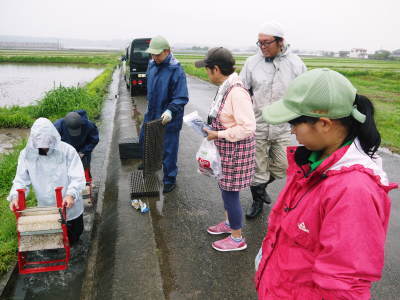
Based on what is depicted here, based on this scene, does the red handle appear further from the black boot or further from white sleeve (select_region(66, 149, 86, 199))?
the black boot

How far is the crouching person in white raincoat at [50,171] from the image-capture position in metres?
2.71

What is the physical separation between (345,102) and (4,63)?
45.8 m

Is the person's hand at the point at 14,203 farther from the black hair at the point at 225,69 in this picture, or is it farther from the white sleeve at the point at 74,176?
the black hair at the point at 225,69

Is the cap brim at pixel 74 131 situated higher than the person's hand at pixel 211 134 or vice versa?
the person's hand at pixel 211 134

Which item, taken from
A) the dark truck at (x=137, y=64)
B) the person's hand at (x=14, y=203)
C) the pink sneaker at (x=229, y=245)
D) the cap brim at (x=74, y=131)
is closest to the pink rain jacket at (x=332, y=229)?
the pink sneaker at (x=229, y=245)

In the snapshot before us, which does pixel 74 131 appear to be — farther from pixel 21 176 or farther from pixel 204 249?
pixel 204 249

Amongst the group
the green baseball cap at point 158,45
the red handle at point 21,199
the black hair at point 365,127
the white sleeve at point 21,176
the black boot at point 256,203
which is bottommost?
the black boot at point 256,203

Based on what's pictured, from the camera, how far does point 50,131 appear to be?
8.68 feet

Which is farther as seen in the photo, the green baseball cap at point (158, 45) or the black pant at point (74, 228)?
the green baseball cap at point (158, 45)

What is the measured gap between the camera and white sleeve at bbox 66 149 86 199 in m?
2.85

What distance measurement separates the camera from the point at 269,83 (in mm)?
3086

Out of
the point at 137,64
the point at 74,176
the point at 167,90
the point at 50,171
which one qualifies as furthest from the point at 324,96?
the point at 137,64

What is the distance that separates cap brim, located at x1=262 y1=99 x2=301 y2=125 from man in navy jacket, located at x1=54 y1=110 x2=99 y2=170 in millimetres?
2762

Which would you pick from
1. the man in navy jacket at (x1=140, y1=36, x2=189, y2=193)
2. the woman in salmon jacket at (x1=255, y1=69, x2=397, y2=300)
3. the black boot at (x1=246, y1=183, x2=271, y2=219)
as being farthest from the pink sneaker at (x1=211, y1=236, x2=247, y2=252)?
the woman in salmon jacket at (x1=255, y1=69, x2=397, y2=300)
